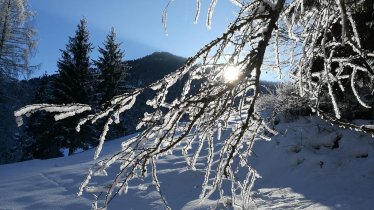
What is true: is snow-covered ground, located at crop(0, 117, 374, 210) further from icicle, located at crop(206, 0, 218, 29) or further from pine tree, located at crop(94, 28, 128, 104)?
pine tree, located at crop(94, 28, 128, 104)

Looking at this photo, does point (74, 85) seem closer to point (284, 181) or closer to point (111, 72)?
point (111, 72)

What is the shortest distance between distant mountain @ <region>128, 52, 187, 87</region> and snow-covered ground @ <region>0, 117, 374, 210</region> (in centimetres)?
4586

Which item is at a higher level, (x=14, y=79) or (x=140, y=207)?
(x=14, y=79)

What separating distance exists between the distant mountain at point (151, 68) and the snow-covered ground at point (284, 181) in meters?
45.9

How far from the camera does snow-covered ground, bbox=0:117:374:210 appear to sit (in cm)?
501

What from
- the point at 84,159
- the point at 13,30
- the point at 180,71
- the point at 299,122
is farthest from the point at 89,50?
the point at 180,71

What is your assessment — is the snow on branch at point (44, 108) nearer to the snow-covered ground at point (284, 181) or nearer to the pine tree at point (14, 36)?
the snow-covered ground at point (284, 181)

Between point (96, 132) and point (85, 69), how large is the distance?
13.1 ft

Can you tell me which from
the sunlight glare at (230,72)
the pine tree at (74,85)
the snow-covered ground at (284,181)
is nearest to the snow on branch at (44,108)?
the sunlight glare at (230,72)

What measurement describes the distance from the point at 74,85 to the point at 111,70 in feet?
12.4

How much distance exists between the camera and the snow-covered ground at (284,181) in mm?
5012

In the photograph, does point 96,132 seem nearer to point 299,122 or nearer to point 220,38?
point 299,122

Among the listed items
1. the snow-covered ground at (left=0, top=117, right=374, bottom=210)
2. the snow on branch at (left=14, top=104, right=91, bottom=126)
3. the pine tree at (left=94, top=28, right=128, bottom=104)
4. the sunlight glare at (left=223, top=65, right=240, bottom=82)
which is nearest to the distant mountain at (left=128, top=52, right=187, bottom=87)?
the pine tree at (left=94, top=28, right=128, bottom=104)

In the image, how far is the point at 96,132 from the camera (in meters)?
22.7
